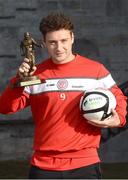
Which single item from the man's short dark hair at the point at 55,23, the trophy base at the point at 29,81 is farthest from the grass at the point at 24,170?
the man's short dark hair at the point at 55,23

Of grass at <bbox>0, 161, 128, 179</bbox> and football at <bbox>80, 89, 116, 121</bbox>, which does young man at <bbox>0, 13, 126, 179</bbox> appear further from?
grass at <bbox>0, 161, 128, 179</bbox>

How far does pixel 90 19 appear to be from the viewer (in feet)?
36.0

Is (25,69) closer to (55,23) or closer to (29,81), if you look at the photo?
(29,81)

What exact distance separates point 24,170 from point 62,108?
5860 mm

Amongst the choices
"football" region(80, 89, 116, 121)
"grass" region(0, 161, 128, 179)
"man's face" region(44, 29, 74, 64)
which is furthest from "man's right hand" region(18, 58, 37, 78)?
"grass" region(0, 161, 128, 179)

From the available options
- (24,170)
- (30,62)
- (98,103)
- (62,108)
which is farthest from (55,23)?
(24,170)

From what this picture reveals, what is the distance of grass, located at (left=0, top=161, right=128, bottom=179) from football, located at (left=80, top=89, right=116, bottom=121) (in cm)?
511

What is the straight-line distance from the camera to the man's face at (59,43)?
4.47 m

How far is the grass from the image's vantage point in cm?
978

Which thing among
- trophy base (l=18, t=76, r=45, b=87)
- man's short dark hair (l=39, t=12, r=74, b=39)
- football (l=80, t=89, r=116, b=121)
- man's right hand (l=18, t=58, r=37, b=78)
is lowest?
football (l=80, t=89, r=116, b=121)

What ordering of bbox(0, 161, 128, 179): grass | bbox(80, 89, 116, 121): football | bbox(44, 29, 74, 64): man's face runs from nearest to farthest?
bbox(44, 29, 74, 64): man's face → bbox(80, 89, 116, 121): football → bbox(0, 161, 128, 179): grass

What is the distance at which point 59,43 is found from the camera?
4473 mm

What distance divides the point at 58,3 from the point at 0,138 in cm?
244

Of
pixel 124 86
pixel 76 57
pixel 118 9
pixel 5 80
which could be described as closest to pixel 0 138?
pixel 5 80
